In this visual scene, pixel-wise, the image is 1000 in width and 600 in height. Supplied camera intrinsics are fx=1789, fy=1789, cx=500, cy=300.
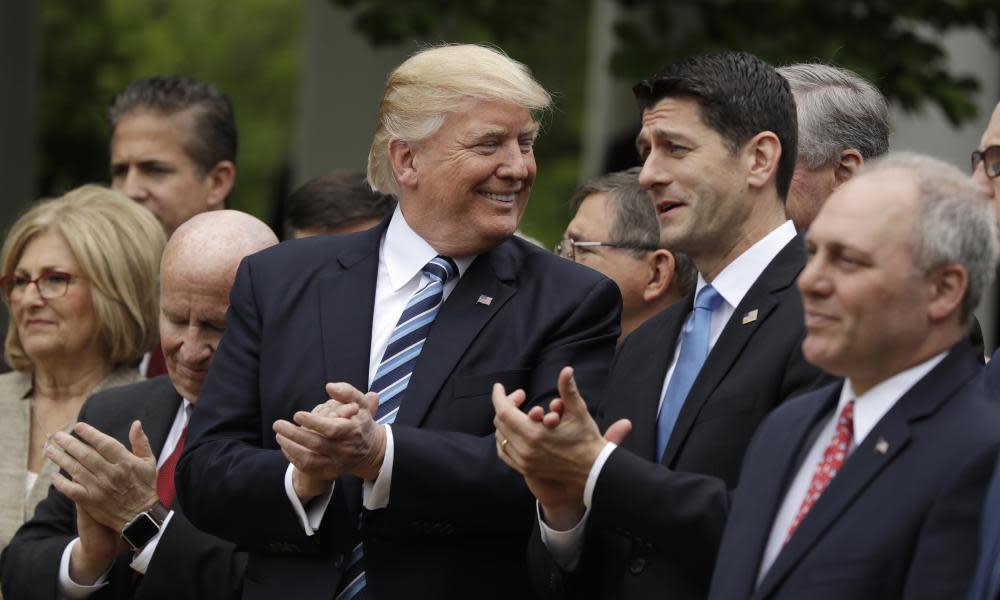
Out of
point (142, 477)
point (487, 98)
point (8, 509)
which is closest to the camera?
point (487, 98)

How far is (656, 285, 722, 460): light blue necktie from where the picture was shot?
15.8 ft

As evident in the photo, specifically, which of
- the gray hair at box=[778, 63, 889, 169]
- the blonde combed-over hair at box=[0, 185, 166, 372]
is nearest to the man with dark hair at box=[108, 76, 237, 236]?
the blonde combed-over hair at box=[0, 185, 166, 372]

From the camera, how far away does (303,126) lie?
13562 millimetres

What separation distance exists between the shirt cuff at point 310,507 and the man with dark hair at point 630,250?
176cm

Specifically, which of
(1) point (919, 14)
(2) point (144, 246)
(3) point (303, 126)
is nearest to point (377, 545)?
(2) point (144, 246)

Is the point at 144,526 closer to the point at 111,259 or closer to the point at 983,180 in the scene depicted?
the point at 111,259

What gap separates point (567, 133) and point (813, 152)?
22442 millimetres

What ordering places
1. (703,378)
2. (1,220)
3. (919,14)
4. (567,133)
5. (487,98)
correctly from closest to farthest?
(703,378), (487,98), (919,14), (1,220), (567,133)

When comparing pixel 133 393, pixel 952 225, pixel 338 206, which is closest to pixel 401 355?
pixel 133 393

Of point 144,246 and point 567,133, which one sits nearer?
point 144,246

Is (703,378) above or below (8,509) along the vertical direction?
above

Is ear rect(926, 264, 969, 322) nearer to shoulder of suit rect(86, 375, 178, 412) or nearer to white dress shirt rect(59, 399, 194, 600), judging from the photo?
white dress shirt rect(59, 399, 194, 600)

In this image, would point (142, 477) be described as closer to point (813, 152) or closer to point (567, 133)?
point (813, 152)

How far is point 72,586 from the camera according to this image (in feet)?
18.6
